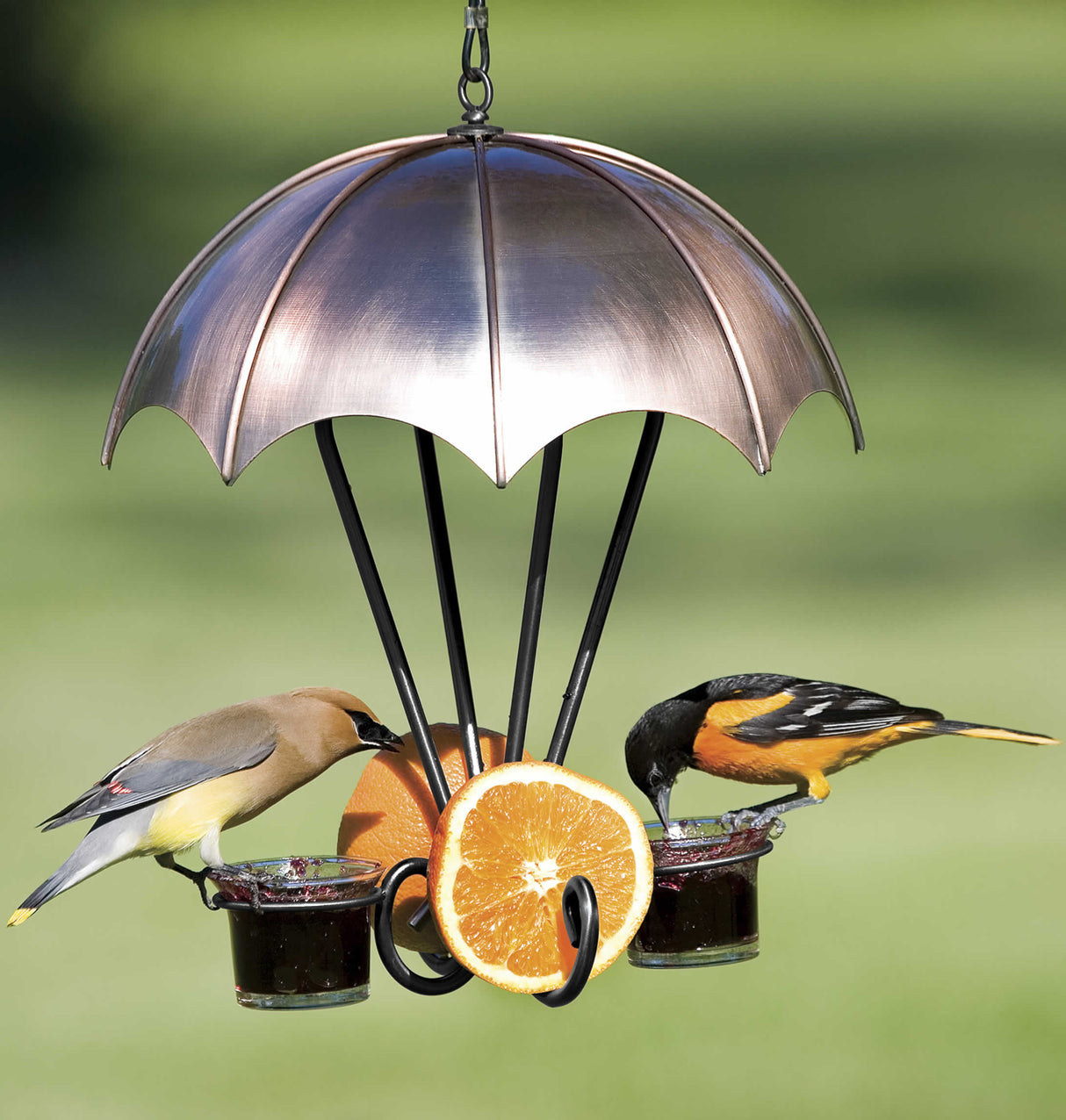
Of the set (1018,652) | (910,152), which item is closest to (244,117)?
(910,152)

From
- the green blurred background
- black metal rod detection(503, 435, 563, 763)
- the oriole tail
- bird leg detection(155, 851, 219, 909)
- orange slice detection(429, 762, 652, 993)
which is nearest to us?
orange slice detection(429, 762, 652, 993)

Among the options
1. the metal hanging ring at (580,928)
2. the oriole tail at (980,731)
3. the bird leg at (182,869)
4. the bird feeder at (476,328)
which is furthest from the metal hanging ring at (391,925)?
the oriole tail at (980,731)

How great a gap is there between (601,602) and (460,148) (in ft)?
1.32

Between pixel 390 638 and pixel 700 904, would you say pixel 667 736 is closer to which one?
pixel 700 904

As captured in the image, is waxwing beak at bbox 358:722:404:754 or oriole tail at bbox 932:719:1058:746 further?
oriole tail at bbox 932:719:1058:746

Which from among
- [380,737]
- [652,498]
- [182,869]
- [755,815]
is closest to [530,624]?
[380,737]

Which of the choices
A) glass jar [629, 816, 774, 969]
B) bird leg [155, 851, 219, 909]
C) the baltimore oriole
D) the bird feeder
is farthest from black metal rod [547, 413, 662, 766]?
bird leg [155, 851, 219, 909]

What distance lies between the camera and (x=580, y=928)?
4.22 feet

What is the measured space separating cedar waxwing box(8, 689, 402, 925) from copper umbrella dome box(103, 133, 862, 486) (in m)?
0.30

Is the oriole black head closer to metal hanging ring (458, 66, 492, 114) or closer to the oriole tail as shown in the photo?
the oriole tail

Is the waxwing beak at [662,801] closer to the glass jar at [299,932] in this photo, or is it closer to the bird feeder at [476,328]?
the bird feeder at [476,328]

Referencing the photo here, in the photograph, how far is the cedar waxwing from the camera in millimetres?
1495

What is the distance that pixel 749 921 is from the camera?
1.46 meters

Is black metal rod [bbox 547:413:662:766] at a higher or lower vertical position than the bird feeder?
lower
